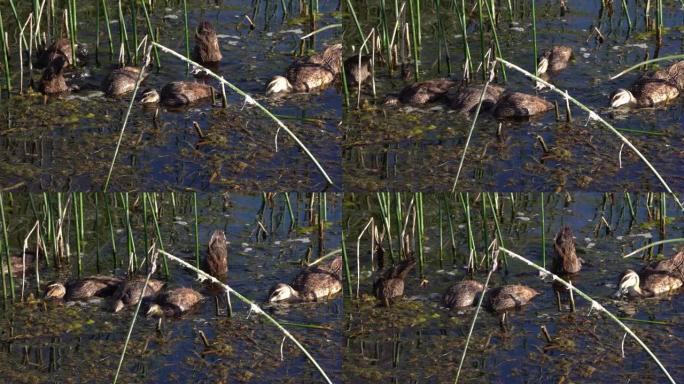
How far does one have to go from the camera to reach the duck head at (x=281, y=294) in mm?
8070

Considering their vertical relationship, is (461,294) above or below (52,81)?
below

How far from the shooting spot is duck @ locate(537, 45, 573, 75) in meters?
9.38

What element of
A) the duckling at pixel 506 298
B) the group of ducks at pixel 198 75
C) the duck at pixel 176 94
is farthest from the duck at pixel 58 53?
the duckling at pixel 506 298

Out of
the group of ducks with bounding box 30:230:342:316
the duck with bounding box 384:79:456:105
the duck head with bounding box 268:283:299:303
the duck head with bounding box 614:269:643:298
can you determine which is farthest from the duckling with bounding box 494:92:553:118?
the duck head with bounding box 268:283:299:303

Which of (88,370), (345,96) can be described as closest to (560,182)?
(345,96)

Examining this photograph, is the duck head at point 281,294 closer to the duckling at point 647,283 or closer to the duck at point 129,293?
the duck at point 129,293

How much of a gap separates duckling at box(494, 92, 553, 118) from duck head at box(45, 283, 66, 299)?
332cm

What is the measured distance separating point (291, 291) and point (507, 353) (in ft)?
5.05

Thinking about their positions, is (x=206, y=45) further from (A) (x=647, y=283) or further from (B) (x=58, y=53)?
(A) (x=647, y=283)

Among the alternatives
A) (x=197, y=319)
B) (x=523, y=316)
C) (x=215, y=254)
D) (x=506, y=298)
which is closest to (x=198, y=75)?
(x=215, y=254)

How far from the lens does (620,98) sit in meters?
8.88

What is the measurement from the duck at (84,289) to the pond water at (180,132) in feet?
2.36

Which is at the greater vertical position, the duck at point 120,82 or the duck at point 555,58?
the duck at point 120,82

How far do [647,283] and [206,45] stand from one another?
3.84 meters
